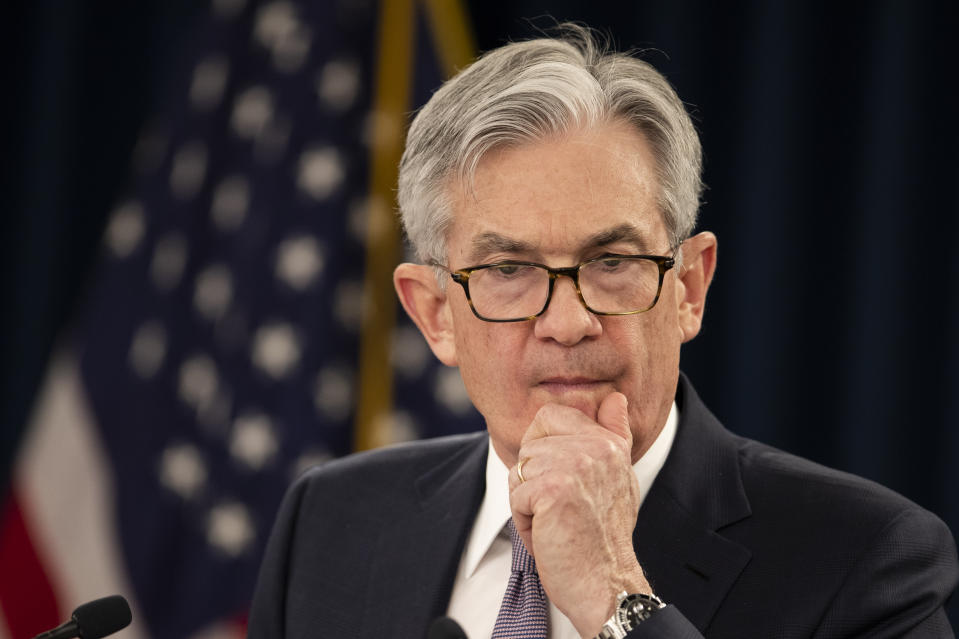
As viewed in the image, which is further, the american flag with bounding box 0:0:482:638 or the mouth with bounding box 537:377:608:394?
the american flag with bounding box 0:0:482:638

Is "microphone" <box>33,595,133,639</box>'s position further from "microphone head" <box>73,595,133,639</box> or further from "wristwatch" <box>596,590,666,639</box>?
"wristwatch" <box>596,590,666,639</box>

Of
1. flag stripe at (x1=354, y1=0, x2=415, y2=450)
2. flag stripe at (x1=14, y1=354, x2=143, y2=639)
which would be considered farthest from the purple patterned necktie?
flag stripe at (x1=14, y1=354, x2=143, y2=639)

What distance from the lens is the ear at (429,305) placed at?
178cm

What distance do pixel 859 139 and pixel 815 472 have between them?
1.90 metres

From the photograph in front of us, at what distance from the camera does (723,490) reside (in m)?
1.64

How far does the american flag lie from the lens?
10.3 ft

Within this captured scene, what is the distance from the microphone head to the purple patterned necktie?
1.81 feet

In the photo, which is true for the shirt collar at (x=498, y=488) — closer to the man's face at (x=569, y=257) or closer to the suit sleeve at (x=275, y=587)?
the man's face at (x=569, y=257)

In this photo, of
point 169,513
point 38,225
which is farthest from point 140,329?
point 38,225

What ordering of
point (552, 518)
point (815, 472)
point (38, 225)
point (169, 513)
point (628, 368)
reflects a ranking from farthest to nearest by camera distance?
1. point (38, 225)
2. point (169, 513)
3. point (815, 472)
4. point (628, 368)
5. point (552, 518)

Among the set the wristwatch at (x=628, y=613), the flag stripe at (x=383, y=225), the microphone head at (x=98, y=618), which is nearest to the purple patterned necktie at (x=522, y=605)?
the wristwatch at (x=628, y=613)

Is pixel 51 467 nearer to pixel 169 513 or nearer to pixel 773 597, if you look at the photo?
pixel 169 513

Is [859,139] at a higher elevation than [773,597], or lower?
higher

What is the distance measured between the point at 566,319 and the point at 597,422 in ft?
0.52
